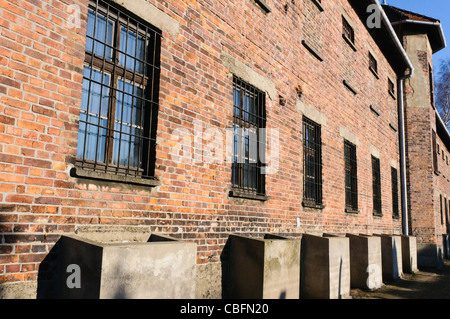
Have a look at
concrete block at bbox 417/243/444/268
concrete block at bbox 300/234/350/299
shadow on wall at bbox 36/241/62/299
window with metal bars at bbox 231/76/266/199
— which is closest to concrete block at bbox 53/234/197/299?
shadow on wall at bbox 36/241/62/299

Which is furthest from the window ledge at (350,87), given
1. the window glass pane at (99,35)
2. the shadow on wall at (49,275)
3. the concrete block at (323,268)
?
the shadow on wall at (49,275)

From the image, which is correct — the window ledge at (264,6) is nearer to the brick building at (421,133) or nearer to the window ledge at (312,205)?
the window ledge at (312,205)

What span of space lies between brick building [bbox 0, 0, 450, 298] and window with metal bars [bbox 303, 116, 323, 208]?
0.04 m

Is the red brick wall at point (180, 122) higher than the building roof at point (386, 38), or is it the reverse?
the building roof at point (386, 38)

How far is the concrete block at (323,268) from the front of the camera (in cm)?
604

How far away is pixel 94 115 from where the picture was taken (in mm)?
3670

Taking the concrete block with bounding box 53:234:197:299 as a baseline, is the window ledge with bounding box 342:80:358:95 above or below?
above

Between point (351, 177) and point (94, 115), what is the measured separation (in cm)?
769

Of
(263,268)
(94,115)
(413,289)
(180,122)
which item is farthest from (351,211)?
(94,115)

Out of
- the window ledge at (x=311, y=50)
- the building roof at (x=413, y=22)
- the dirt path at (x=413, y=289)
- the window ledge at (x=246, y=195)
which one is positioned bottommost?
the dirt path at (x=413, y=289)

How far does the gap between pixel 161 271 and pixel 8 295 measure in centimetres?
118

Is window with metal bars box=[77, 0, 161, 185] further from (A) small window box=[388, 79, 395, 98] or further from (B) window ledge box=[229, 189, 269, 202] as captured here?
(A) small window box=[388, 79, 395, 98]

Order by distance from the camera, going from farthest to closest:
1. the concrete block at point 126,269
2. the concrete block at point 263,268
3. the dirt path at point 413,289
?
the dirt path at point 413,289, the concrete block at point 263,268, the concrete block at point 126,269

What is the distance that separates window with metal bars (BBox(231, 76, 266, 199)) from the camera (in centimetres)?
553
